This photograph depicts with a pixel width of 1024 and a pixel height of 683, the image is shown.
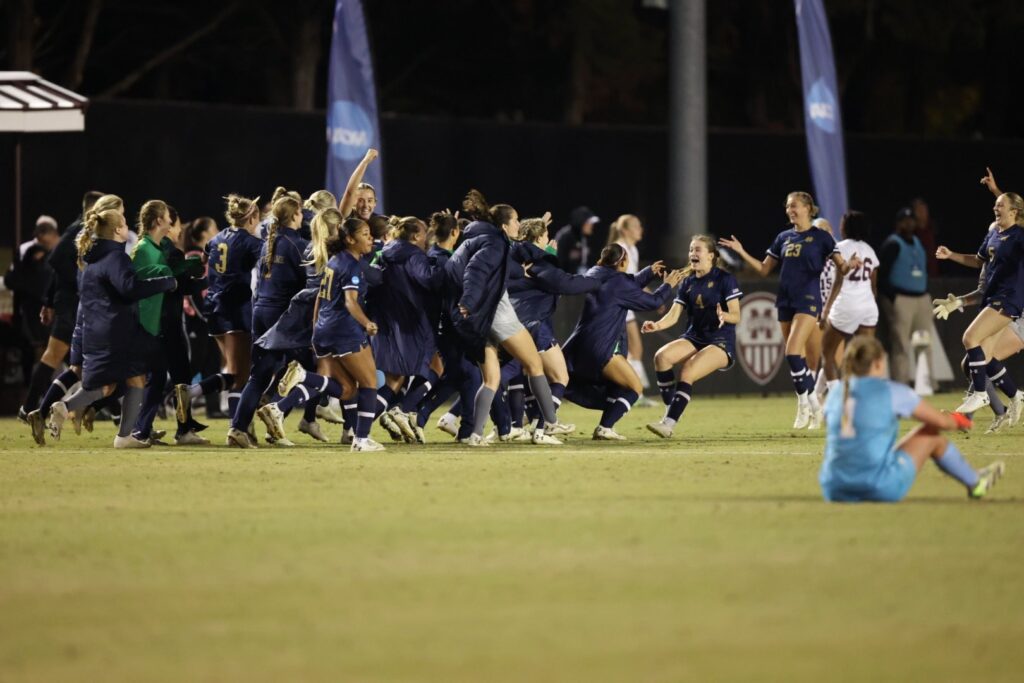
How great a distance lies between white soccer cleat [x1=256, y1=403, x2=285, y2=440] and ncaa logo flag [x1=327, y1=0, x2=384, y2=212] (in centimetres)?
591

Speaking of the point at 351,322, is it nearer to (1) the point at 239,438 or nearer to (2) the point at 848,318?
(1) the point at 239,438

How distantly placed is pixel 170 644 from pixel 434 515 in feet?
12.2

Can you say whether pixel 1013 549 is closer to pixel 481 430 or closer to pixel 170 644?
pixel 170 644

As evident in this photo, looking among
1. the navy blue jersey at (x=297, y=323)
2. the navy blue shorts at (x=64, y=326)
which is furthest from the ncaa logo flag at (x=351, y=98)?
the navy blue jersey at (x=297, y=323)

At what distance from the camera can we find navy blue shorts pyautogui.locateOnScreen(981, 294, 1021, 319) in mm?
17203

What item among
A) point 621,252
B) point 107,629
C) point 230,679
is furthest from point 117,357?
point 230,679

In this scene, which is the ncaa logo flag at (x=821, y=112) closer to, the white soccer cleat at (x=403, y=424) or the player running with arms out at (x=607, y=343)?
the player running with arms out at (x=607, y=343)

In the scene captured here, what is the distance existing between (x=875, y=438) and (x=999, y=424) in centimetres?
744

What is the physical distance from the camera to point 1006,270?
17.1 m

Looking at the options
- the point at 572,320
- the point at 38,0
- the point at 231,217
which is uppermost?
the point at 38,0

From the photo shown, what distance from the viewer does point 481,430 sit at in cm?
1609

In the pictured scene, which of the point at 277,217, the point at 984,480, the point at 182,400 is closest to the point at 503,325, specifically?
the point at 277,217

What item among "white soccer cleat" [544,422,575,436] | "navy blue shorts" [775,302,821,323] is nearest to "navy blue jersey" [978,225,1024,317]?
"navy blue shorts" [775,302,821,323]

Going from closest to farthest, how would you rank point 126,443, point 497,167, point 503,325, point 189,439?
1. point 503,325
2. point 126,443
3. point 189,439
4. point 497,167
